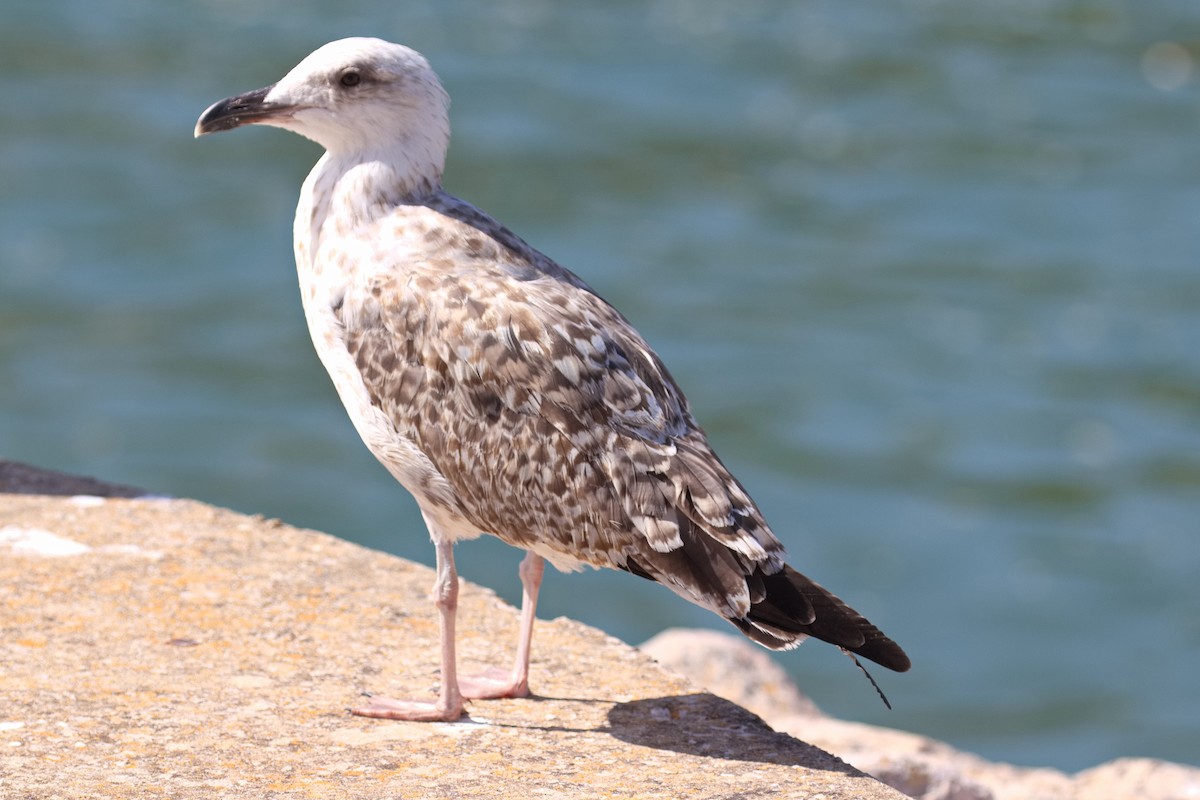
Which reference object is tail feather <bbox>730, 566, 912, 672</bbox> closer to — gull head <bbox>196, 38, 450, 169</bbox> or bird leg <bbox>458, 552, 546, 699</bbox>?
bird leg <bbox>458, 552, 546, 699</bbox>

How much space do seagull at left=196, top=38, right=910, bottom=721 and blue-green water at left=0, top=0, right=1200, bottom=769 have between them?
8738 mm

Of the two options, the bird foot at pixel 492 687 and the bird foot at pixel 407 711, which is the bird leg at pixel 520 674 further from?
the bird foot at pixel 407 711

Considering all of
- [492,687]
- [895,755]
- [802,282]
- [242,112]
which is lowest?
[492,687]

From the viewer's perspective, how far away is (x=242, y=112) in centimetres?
735

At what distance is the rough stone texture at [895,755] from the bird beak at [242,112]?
3.32 m

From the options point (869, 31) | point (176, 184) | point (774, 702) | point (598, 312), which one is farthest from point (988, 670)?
point (869, 31)

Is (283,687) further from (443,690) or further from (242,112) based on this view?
(242,112)

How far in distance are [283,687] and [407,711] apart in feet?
1.88

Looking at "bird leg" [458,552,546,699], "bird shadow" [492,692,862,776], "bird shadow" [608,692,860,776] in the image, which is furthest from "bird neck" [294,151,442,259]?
"bird shadow" [608,692,860,776]

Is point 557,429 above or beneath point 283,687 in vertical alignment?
above

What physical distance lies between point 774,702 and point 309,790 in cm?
396

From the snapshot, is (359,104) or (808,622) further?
(359,104)

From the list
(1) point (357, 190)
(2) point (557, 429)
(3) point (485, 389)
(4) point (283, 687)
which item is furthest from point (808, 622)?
(1) point (357, 190)

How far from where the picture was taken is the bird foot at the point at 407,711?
705cm
